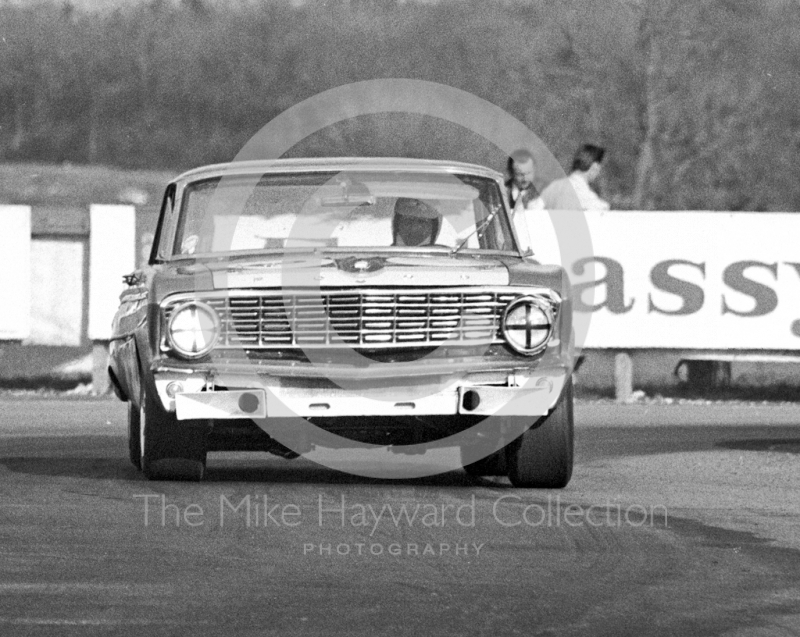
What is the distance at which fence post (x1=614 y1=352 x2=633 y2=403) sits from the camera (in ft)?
48.2

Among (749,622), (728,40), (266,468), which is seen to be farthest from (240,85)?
(749,622)

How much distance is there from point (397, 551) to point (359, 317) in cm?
156

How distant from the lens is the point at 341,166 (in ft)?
26.9

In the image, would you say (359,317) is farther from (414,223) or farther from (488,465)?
(488,465)

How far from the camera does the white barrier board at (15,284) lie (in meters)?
14.2

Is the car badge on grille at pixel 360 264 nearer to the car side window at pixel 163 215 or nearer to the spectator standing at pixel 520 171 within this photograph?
the car side window at pixel 163 215

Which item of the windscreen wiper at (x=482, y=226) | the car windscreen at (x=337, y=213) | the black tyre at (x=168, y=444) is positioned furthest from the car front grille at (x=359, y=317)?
the windscreen wiper at (x=482, y=226)

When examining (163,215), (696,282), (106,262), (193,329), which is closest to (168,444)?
(193,329)

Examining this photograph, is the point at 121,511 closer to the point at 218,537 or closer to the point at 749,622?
the point at 218,537

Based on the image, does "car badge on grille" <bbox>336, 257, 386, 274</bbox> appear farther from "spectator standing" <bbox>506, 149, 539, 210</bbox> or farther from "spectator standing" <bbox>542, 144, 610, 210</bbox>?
"spectator standing" <bbox>542, 144, 610, 210</bbox>

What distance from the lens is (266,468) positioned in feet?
28.9

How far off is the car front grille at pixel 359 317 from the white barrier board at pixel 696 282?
7322mm

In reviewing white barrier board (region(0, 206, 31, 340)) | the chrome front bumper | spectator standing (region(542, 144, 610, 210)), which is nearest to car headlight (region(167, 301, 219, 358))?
the chrome front bumper

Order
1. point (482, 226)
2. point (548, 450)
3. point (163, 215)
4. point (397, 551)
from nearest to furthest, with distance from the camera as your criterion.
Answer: point (397, 551), point (548, 450), point (482, 226), point (163, 215)
